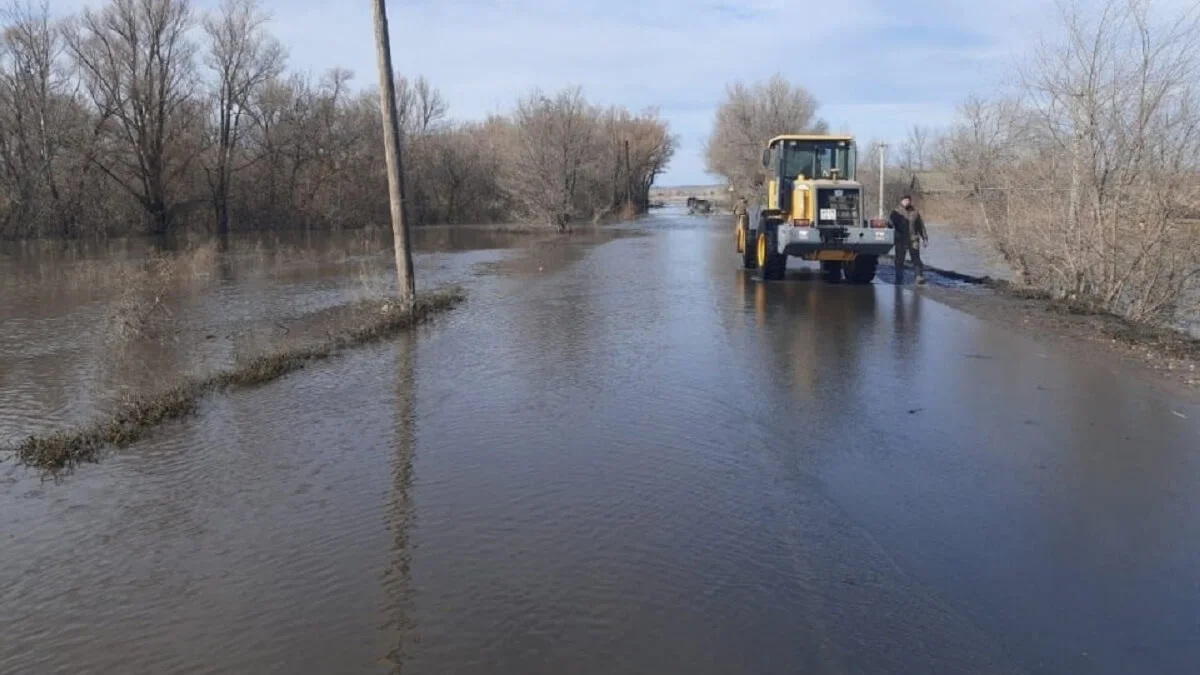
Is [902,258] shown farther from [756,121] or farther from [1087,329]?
[756,121]

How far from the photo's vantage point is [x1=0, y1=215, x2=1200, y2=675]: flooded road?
4121 millimetres

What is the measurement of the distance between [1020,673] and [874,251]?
620 inches

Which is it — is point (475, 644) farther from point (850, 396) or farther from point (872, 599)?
point (850, 396)

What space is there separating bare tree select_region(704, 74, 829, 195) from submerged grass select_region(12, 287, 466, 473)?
57088mm

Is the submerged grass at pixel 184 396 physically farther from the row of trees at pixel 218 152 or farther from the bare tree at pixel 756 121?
the bare tree at pixel 756 121

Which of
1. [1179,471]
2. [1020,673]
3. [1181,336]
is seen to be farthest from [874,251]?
[1020,673]

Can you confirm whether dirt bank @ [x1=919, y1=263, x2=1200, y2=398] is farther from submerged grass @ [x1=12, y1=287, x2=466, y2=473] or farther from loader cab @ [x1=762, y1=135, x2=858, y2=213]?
submerged grass @ [x1=12, y1=287, x2=466, y2=473]

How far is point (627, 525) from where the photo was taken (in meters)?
5.56

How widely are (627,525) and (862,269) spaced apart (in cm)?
1545

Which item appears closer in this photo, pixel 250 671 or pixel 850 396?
pixel 250 671

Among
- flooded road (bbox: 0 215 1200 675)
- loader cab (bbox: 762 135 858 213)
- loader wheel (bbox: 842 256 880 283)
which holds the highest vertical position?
loader cab (bbox: 762 135 858 213)

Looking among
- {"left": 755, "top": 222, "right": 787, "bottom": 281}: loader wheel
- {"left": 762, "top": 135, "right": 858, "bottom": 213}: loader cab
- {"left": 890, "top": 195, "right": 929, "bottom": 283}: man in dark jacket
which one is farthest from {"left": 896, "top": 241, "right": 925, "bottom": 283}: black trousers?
{"left": 755, "top": 222, "right": 787, "bottom": 281}: loader wheel

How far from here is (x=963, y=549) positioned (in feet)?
16.9

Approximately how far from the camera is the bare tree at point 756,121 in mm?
70625
